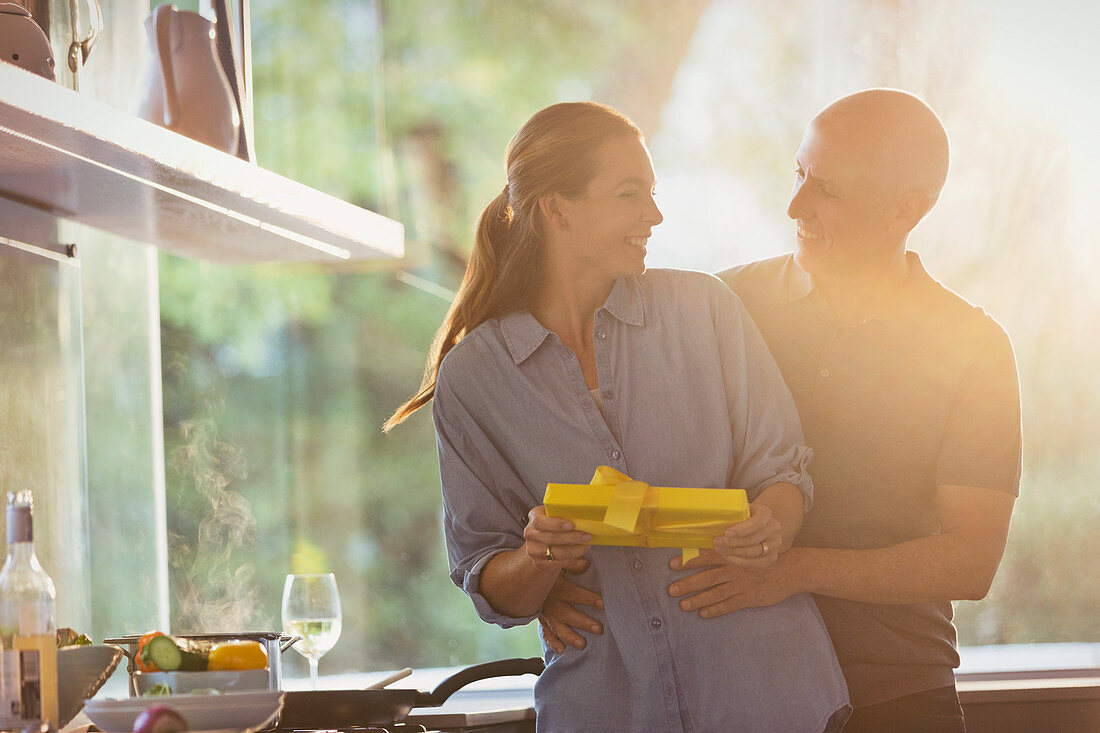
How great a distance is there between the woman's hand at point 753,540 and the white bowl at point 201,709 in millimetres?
578

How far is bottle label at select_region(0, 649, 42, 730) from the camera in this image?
118cm

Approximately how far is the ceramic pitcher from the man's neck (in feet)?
3.39

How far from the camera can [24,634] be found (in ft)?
4.00

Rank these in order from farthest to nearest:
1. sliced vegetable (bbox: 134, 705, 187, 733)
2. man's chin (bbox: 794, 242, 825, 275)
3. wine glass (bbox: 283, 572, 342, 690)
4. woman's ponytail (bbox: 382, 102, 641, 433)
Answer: wine glass (bbox: 283, 572, 342, 690)
man's chin (bbox: 794, 242, 825, 275)
woman's ponytail (bbox: 382, 102, 641, 433)
sliced vegetable (bbox: 134, 705, 187, 733)

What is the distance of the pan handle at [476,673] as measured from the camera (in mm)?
1992

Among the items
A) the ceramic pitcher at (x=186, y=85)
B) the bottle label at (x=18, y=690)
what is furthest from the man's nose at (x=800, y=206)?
the bottle label at (x=18, y=690)

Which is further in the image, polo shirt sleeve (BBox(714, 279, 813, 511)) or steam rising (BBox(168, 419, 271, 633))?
steam rising (BBox(168, 419, 271, 633))

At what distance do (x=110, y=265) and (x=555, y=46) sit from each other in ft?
3.68

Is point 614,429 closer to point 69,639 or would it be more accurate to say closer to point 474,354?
point 474,354

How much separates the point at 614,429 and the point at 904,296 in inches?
23.2

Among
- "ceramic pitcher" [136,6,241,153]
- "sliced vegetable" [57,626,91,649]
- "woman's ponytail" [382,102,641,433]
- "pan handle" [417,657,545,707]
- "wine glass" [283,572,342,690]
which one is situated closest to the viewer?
"sliced vegetable" [57,626,91,649]

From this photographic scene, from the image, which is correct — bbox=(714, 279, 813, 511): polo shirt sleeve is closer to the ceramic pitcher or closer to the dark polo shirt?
the dark polo shirt

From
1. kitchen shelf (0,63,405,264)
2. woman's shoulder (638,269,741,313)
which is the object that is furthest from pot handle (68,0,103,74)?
woman's shoulder (638,269,741,313)

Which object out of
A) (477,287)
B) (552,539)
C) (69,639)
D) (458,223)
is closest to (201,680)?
(69,639)
